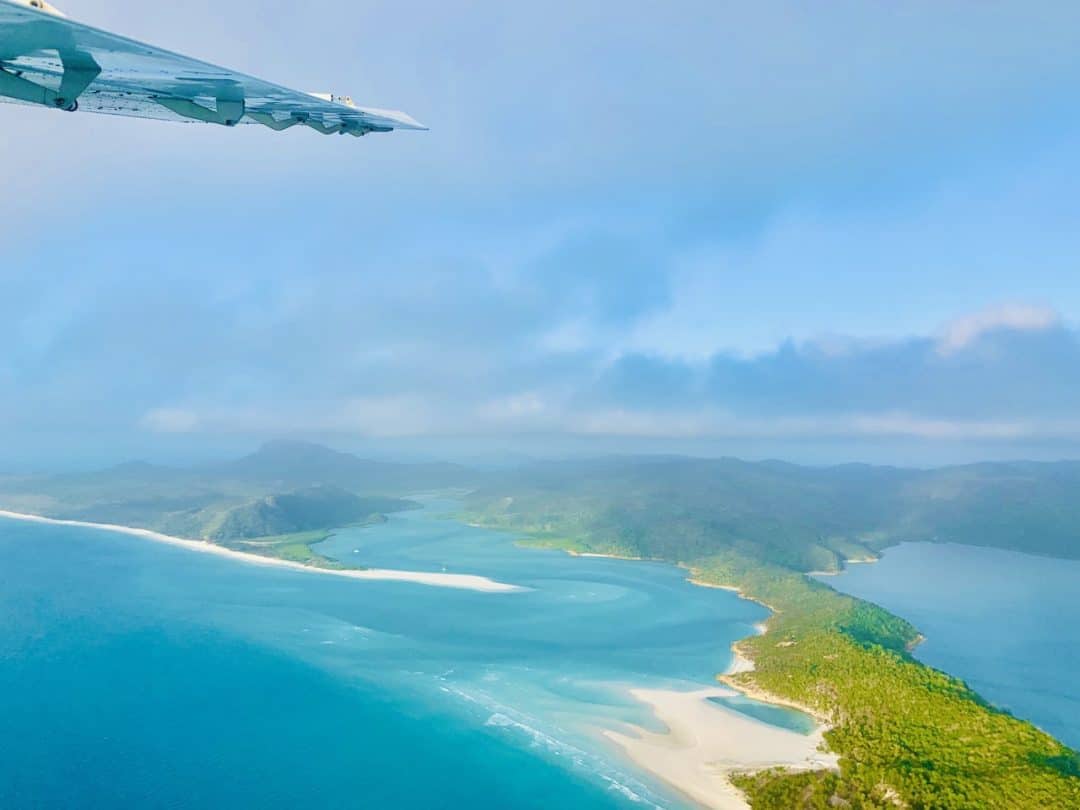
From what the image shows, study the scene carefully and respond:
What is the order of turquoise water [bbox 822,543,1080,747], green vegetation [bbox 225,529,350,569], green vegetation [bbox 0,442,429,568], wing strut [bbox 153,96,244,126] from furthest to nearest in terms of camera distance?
1. green vegetation [bbox 0,442,429,568]
2. green vegetation [bbox 225,529,350,569]
3. turquoise water [bbox 822,543,1080,747]
4. wing strut [bbox 153,96,244,126]

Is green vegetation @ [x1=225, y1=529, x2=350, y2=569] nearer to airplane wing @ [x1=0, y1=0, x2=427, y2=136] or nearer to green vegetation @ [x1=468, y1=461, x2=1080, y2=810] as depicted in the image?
green vegetation @ [x1=468, y1=461, x2=1080, y2=810]

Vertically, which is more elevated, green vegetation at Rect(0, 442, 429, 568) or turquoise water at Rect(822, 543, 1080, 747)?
turquoise water at Rect(822, 543, 1080, 747)

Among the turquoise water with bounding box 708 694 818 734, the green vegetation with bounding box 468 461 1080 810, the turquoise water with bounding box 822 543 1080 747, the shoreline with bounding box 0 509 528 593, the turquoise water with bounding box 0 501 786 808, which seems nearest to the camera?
the green vegetation with bounding box 468 461 1080 810

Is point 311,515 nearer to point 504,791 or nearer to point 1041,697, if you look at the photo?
point 504,791

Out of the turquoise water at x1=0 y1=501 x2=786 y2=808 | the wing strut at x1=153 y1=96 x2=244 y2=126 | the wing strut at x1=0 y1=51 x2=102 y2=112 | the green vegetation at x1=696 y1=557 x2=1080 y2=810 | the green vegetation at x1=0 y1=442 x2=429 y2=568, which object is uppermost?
the wing strut at x1=153 y1=96 x2=244 y2=126

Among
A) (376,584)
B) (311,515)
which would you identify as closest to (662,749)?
(376,584)

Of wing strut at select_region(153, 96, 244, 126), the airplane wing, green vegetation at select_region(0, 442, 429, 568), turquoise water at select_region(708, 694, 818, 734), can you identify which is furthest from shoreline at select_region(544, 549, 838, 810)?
green vegetation at select_region(0, 442, 429, 568)
